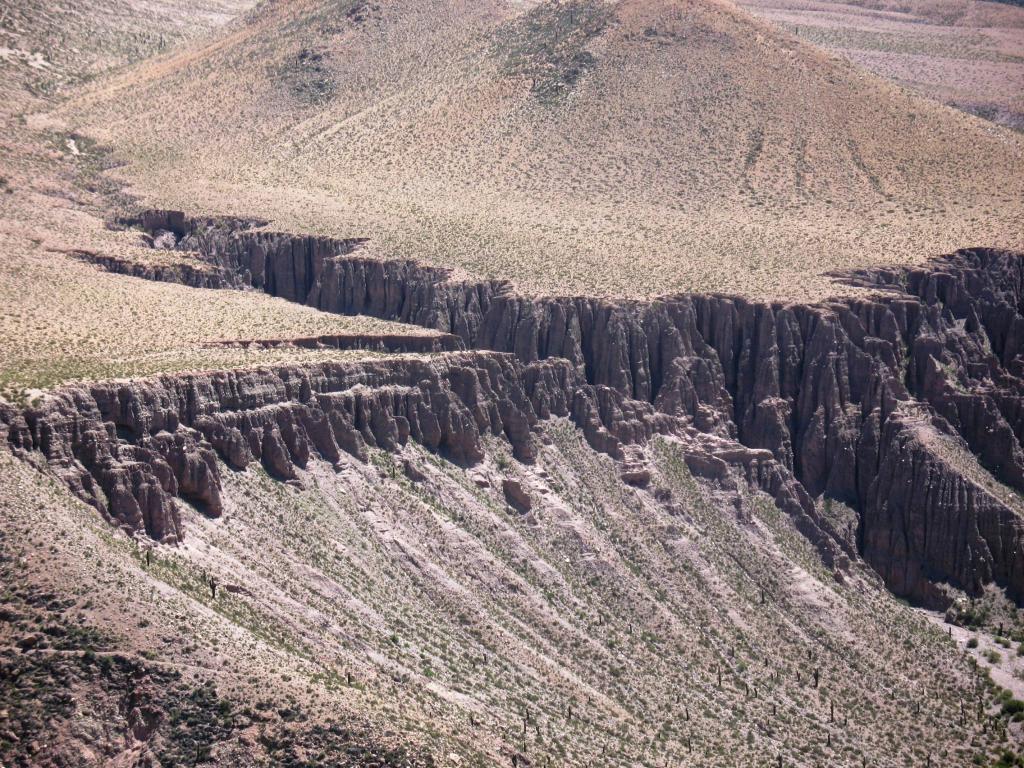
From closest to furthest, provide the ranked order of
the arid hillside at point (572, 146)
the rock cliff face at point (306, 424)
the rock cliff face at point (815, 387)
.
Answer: the rock cliff face at point (306, 424), the rock cliff face at point (815, 387), the arid hillside at point (572, 146)

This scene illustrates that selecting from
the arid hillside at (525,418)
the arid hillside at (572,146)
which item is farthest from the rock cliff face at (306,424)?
the arid hillside at (572,146)

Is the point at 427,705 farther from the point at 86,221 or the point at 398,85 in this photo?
the point at 398,85

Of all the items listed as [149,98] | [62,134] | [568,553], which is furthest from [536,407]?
[149,98]

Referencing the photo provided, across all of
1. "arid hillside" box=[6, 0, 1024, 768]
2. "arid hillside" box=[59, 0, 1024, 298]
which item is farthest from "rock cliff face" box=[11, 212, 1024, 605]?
"arid hillside" box=[59, 0, 1024, 298]

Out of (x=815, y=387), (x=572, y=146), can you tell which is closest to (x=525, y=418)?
(x=815, y=387)

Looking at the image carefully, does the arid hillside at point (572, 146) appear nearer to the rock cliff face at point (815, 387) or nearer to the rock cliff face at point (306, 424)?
the rock cliff face at point (815, 387)
